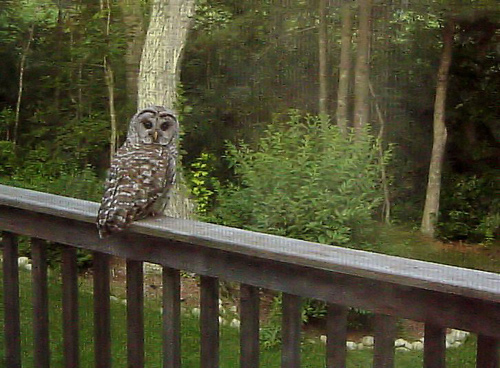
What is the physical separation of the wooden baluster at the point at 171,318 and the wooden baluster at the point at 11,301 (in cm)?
34

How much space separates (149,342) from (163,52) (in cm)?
48

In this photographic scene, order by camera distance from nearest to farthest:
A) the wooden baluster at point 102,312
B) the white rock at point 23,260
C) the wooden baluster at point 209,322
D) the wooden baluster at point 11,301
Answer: the wooden baluster at point 209,322 < the wooden baluster at point 102,312 < the wooden baluster at point 11,301 < the white rock at point 23,260

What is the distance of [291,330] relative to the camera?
37.4 inches

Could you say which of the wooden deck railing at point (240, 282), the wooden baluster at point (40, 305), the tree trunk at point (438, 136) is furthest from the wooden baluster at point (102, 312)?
the tree trunk at point (438, 136)

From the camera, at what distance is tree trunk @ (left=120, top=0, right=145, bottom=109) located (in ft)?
4.07

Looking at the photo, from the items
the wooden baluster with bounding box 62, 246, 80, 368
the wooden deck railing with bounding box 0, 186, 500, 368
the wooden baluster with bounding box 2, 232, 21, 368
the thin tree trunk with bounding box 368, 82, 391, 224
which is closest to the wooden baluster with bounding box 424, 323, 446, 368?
the wooden deck railing with bounding box 0, 186, 500, 368

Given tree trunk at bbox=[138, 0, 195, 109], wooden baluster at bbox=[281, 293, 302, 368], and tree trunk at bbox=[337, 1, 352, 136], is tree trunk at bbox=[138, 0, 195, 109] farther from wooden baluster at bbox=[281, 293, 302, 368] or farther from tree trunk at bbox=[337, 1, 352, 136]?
wooden baluster at bbox=[281, 293, 302, 368]

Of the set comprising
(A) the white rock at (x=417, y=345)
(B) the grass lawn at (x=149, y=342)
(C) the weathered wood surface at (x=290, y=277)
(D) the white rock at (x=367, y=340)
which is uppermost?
(C) the weathered wood surface at (x=290, y=277)

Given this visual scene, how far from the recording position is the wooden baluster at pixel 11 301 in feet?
4.11

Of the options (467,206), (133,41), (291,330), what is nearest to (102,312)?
(291,330)

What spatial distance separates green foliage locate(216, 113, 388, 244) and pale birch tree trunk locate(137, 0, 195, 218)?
0.08m

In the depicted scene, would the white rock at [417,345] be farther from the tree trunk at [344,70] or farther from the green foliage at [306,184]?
the tree trunk at [344,70]

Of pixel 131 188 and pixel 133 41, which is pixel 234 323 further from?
pixel 133 41

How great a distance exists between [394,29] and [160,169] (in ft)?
1.34
